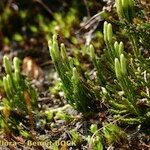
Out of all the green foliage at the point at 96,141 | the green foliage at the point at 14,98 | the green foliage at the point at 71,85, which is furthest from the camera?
the green foliage at the point at 14,98

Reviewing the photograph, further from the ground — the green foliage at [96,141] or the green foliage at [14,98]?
the green foliage at [14,98]

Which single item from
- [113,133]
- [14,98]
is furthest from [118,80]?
[14,98]

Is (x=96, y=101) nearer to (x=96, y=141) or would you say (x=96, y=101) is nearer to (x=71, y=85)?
(x=71, y=85)

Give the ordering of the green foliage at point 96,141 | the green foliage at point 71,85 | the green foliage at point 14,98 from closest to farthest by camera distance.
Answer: the green foliage at point 96,141, the green foliage at point 71,85, the green foliage at point 14,98

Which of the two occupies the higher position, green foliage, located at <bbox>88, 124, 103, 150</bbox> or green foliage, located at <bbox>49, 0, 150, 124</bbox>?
green foliage, located at <bbox>49, 0, 150, 124</bbox>

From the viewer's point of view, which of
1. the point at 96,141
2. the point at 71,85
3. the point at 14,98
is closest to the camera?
the point at 96,141

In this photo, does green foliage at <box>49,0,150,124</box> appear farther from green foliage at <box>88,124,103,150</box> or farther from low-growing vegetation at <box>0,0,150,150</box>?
green foliage at <box>88,124,103,150</box>

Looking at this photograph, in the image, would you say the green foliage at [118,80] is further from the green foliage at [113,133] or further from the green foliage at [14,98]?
the green foliage at [14,98]

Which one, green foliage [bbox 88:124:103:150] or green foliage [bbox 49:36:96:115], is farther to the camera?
green foliage [bbox 49:36:96:115]

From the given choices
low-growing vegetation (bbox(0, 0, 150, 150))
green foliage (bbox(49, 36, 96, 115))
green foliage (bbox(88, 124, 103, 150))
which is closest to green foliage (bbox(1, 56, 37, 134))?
low-growing vegetation (bbox(0, 0, 150, 150))

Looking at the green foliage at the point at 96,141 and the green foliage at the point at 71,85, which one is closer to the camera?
the green foliage at the point at 96,141

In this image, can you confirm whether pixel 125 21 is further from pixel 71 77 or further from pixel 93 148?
pixel 93 148

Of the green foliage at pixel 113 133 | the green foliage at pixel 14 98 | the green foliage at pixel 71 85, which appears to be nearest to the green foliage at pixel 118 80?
the green foliage at pixel 71 85
